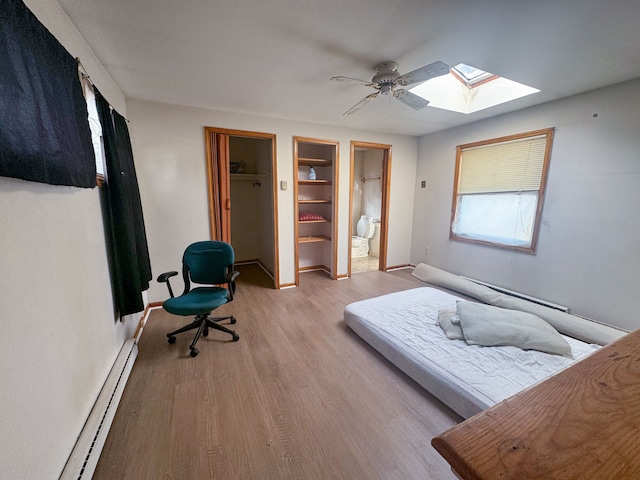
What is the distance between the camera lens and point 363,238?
5648 millimetres

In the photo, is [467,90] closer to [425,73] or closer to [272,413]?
[425,73]

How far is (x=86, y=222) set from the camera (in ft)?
5.20

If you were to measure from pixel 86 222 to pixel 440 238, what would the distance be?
14.4 ft

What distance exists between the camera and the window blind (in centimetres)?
300

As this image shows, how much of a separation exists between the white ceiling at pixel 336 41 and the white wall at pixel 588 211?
30cm

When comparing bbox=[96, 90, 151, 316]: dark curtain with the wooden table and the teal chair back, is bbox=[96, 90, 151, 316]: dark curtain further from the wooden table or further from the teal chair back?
the wooden table

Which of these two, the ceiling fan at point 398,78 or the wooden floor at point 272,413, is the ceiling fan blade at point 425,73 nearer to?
the ceiling fan at point 398,78

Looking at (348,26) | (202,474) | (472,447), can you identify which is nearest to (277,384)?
(202,474)

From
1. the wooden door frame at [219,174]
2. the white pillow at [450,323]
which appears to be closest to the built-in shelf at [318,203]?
the wooden door frame at [219,174]

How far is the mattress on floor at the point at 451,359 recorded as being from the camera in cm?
156

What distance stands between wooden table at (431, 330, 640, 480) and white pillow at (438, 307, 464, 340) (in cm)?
168

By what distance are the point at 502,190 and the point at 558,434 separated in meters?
3.73

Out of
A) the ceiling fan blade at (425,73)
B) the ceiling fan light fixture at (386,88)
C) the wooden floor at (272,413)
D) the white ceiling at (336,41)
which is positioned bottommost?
the wooden floor at (272,413)

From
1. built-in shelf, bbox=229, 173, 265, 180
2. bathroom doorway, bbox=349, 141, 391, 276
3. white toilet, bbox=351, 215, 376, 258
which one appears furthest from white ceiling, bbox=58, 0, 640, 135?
white toilet, bbox=351, 215, 376, 258
